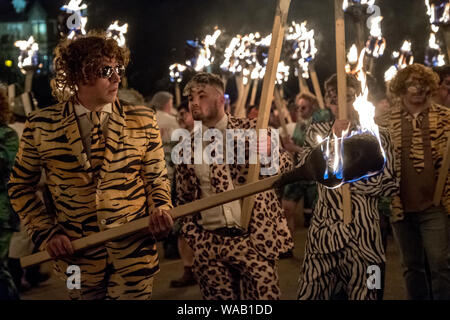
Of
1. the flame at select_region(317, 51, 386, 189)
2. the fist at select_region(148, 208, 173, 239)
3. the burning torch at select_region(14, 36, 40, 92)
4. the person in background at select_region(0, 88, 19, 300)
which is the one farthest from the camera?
the burning torch at select_region(14, 36, 40, 92)

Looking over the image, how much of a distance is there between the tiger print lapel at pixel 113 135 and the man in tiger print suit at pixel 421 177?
8.62 feet

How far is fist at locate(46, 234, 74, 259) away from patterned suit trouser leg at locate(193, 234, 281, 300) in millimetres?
1448

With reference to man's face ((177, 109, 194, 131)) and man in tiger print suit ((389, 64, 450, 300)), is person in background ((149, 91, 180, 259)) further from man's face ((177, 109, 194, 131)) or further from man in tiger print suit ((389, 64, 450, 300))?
man in tiger print suit ((389, 64, 450, 300))

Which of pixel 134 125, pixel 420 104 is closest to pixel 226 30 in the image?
pixel 420 104

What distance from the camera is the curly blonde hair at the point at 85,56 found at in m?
3.59

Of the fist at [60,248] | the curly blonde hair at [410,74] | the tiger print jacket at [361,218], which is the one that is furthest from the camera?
the curly blonde hair at [410,74]

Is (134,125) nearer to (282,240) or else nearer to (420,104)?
(282,240)

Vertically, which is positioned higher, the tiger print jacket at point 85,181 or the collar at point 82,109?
the collar at point 82,109

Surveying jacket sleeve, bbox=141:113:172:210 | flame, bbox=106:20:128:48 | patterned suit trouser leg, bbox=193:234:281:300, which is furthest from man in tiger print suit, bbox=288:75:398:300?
flame, bbox=106:20:128:48

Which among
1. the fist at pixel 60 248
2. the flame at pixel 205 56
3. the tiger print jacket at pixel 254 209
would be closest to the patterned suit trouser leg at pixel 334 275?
the tiger print jacket at pixel 254 209

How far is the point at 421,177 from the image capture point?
5410 mm

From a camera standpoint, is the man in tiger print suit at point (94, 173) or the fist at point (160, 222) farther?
the man in tiger print suit at point (94, 173)

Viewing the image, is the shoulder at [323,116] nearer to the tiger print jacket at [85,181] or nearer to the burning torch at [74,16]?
the burning torch at [74,16]

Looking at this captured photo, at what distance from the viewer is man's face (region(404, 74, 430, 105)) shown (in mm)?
5527
